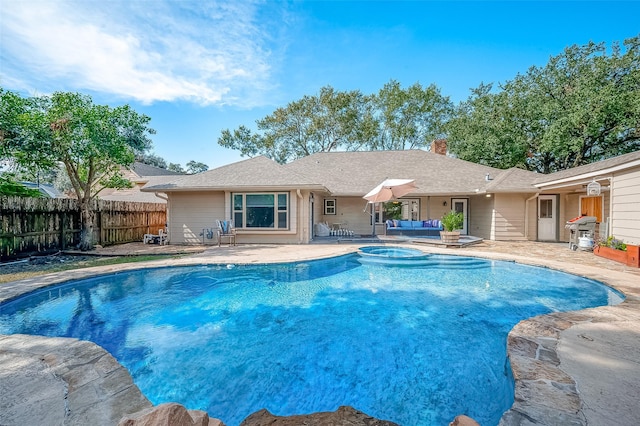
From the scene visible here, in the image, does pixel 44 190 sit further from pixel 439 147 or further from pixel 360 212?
pixel 439 147

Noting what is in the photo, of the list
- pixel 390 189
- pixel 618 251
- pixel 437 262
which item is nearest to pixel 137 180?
pixel 390 189

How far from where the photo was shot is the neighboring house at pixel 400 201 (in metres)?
10.9

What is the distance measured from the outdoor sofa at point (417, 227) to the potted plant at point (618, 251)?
6604 millimetres

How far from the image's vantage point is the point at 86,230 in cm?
1084

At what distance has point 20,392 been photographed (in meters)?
2.44

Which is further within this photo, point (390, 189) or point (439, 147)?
point (439, 147)

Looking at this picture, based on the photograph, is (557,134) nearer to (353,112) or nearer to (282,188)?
(353,112)

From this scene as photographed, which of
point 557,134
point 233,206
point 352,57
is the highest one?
point 352,57

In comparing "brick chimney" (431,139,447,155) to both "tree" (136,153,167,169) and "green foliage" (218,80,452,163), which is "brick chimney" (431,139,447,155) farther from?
"tree" (136,153,167,169)

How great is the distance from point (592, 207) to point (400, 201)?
28.6 ft

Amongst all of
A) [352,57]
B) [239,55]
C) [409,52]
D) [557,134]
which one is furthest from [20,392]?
[557,134]

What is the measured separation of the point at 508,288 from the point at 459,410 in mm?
5174

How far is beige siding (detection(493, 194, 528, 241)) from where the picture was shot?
14.3m

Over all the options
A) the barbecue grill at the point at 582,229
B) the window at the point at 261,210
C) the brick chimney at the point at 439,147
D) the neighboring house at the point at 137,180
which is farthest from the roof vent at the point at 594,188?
the neighboring house at the point at 137,180
